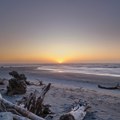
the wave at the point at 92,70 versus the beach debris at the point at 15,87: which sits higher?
the beach debris at the point at 15,87

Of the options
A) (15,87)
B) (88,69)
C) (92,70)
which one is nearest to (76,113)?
(15,87)

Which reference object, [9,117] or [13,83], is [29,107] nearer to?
[9,117]

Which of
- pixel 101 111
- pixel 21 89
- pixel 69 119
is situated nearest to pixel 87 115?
pixel 101 111

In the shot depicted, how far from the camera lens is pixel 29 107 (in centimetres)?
757

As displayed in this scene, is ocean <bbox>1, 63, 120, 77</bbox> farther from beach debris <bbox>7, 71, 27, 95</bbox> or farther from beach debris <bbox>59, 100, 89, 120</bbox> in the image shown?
beach debris <bbox>59, 100, 89, 120</bbox>

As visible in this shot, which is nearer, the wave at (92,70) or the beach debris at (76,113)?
the beach debris at (76,113)

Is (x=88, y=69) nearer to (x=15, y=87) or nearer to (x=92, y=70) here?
(x=92, y=70)

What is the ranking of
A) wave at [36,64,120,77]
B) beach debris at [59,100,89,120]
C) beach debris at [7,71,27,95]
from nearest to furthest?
beach debris at [59,100,89,120] < beach debris at [7,71,27,95] < wave at [36,64,120,77]

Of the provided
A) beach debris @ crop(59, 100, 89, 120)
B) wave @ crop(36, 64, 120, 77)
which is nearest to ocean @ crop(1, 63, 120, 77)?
wave @ crop(36, 64, 120, 77)

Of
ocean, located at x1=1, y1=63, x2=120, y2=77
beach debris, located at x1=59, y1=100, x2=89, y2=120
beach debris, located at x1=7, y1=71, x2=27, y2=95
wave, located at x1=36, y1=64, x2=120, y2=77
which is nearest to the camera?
beach debris, located at x1=59, y1=100, x2=89, y2=120

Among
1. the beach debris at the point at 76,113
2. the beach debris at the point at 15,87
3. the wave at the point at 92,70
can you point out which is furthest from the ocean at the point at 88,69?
the beach debris at the point at 76,113

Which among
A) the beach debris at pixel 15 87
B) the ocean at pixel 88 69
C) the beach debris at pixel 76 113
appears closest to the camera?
the beach debris at pixel 76 113

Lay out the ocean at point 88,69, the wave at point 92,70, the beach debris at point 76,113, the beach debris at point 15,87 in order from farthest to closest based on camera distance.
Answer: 1. the ocean at point 88,69
2. the wave at point 92,70
3. the beach debris at point 15,87
4. the beach debris at point 76,113

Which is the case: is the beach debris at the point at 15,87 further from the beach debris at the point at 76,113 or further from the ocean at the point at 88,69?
the ocean at the point at 88,69
